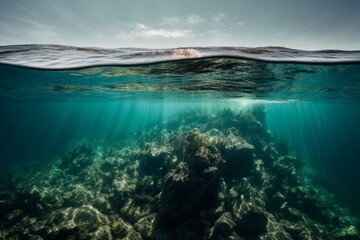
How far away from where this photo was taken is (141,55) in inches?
420

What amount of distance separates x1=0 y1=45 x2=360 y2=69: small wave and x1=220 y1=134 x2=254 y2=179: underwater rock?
849 cm

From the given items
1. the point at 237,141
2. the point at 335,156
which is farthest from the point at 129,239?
the point at 335,156

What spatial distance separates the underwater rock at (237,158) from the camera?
663 inches

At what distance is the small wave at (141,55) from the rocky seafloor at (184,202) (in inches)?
220

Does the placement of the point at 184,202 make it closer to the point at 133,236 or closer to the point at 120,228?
the point at 133,236

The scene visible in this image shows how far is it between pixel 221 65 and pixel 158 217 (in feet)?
29.0

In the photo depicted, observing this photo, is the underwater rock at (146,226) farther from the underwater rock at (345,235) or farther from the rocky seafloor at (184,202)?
the underwater rock at (345,235)

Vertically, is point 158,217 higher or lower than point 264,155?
higher

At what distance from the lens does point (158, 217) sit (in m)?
10.6

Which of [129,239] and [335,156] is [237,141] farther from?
[335,156]

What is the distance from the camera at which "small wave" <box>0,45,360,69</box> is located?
33.7ft

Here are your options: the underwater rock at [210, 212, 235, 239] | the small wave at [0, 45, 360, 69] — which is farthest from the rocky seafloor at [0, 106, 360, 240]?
the small wave at [0, 45, 360, 69]

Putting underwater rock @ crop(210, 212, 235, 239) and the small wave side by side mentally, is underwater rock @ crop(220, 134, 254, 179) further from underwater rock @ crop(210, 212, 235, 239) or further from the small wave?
the small wave

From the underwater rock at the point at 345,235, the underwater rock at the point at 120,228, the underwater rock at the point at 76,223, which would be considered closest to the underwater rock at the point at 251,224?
the underwater rock at the point at 120,228
